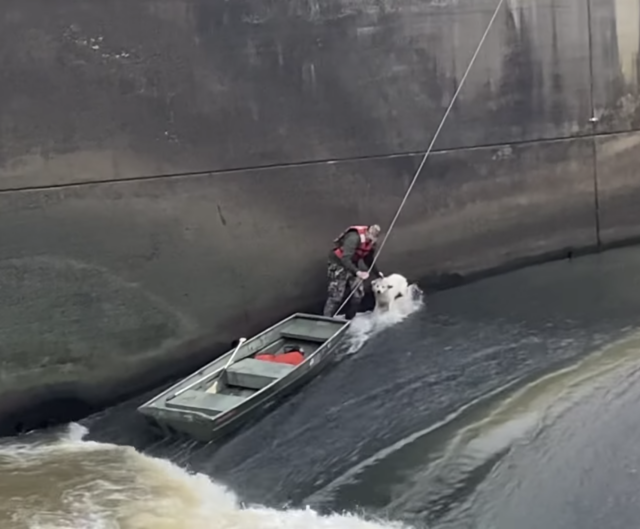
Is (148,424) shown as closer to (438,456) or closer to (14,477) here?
(14,477)

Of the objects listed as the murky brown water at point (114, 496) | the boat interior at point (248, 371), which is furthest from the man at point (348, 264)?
the murky brown water at point (114, 496)

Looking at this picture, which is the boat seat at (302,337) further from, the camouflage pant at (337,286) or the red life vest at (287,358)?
the camouflage pant at (337,286)

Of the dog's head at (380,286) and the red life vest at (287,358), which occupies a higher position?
the dog's head at (380,286)

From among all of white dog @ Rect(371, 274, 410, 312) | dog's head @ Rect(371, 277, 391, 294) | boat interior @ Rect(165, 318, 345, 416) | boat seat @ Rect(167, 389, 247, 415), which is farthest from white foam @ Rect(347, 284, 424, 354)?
boat seat @ Rect(167, 389, 247, 415)

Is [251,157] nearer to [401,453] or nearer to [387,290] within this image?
[387,290]

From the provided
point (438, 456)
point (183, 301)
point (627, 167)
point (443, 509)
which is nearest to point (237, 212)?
point (183, 301)

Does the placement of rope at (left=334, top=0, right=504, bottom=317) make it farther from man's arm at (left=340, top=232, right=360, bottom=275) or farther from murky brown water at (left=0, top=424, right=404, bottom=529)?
murky brown water at (left=0, top=424, right=404, bottom=529)

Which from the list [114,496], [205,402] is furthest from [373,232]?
[114,496]
